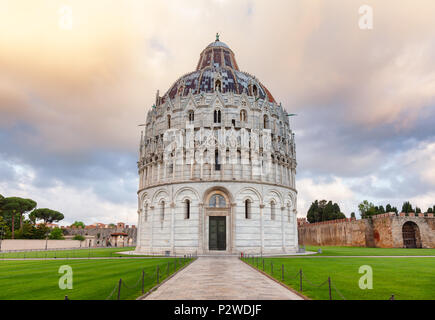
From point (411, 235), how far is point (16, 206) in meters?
110

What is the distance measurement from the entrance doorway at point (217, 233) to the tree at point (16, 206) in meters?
77.2

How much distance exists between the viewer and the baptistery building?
4297 cm

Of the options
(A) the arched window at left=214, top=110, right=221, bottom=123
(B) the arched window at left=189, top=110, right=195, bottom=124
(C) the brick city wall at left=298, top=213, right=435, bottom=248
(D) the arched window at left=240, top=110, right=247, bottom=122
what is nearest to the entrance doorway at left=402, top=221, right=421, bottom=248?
(C) the brick city wall at left=298, top=213, right=435, bottom=248

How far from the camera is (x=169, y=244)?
43.4m

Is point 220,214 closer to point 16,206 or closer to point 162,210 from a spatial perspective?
point 162,210

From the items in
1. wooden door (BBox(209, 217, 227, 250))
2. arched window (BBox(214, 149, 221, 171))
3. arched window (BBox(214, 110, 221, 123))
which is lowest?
wooden door (BBox(209, 217, 227, 250))

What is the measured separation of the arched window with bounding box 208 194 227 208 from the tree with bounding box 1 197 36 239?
77.1 m

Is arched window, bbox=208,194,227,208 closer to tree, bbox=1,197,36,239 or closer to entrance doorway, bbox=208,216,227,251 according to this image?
entrance doorway, bbox=208,216,227,251

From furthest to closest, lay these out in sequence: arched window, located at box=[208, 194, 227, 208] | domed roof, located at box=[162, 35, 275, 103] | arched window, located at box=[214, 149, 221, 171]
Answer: domed roof, located at box=[162, 35, 275, 103] < arched window, located at box=[214, 149, 221, 171] < arched window, located at box=[208, 194, 227, 208]

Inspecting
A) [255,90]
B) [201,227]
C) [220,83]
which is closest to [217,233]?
[201,227]

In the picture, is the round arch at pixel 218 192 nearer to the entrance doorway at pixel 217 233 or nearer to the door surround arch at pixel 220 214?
the door surround arch at pixel 220 214

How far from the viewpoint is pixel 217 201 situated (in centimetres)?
4388

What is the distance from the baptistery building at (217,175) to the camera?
1692 inches
